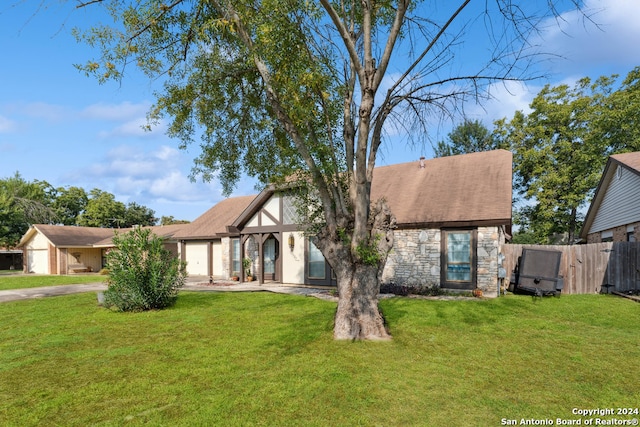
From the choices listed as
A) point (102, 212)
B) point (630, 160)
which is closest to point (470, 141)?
point (630, 160)

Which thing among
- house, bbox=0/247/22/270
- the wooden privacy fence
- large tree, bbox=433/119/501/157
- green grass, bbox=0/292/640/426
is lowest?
house, bbox=0/247/22/270

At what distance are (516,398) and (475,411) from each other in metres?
0.69

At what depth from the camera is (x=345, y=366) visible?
5324 mm

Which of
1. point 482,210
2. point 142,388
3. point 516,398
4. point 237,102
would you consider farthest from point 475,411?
point 482,210

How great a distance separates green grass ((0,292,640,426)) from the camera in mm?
3955

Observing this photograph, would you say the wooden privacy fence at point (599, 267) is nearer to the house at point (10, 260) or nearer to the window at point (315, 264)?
the window at point (315, 264)

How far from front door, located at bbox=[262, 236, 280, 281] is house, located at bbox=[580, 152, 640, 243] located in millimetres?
14197

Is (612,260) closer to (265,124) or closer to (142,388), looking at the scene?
(265,124)

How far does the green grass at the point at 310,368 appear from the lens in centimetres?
396

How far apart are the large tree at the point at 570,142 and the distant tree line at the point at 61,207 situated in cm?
3907

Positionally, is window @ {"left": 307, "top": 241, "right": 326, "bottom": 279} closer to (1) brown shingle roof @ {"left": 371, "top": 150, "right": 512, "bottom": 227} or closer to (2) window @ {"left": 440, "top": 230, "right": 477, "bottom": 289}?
(1) brown shingle roof @ {"left": 371, "top": 150, "right": 512, "bottom": 227}

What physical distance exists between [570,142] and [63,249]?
37545mm

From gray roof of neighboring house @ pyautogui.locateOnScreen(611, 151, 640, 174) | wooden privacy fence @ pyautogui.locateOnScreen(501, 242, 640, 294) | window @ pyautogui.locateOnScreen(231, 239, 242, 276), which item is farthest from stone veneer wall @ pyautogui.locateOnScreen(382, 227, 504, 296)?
window @ pyautogui.locateOnScreen(231, 239, 242, 276)

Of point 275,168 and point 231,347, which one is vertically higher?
point 275,168
